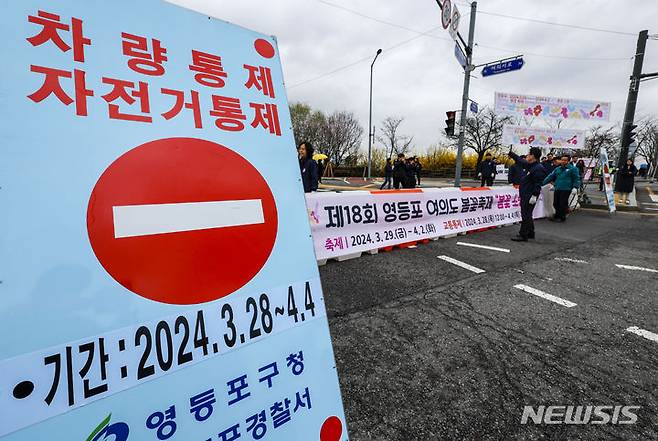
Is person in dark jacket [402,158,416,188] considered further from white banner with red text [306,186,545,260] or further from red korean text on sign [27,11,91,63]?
red korean text on sign [27,11,91,63]

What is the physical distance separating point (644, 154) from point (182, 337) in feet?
295

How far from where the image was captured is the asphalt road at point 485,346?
6.07 ft

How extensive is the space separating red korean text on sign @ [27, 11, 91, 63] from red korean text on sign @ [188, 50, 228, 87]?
34 cm

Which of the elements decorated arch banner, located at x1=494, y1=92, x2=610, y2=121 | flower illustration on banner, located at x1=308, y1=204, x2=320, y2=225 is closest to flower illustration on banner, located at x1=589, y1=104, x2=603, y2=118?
decorated arch banner, located at x1=494, y1=92, x2=610, y2=121

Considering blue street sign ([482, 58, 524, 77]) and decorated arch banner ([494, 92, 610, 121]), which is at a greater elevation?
blue street sign ([482, 58, 524, 77])

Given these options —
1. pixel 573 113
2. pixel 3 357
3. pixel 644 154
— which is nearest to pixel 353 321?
pixel 3 357

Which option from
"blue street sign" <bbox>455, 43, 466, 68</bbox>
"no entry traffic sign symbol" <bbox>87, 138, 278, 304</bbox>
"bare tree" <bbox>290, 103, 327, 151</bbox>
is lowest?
"no entry traffic sign symbol" <bbox>87, 138, 278, 304</bbox>

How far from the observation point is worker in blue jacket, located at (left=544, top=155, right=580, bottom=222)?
8.59 metres

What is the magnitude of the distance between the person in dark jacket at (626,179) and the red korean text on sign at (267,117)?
15328mm

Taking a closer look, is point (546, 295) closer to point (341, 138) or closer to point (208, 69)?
point (208, 69)

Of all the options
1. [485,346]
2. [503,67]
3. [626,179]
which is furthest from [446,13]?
[626,179]

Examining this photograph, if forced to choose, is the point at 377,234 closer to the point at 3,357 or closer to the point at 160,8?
the point at 160,8

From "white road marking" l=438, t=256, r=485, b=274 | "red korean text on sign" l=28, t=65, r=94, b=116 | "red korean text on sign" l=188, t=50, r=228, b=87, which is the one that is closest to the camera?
"red korean text on sign" l=28, t=65, r=94, b=116

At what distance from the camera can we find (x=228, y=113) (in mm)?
1291
